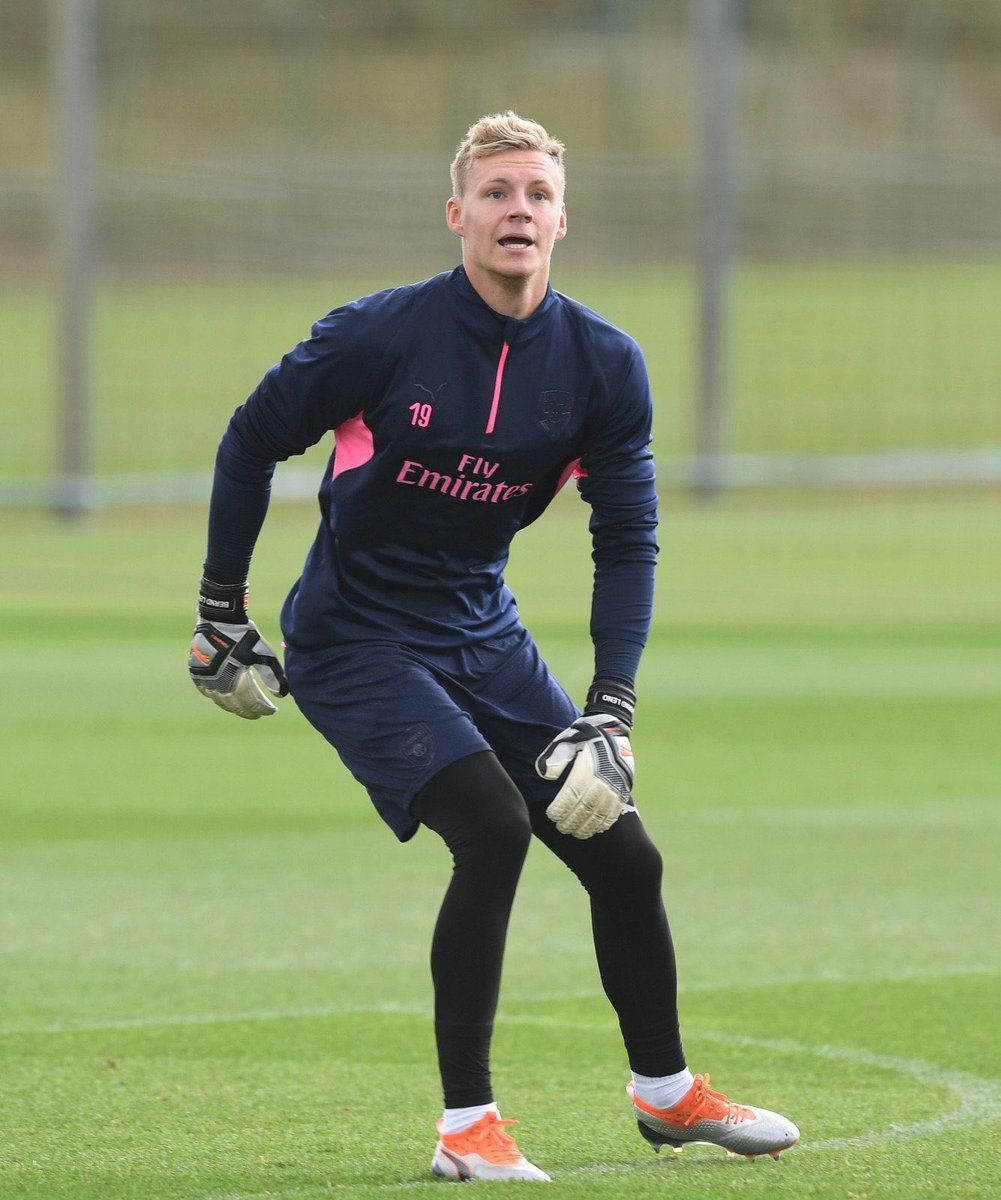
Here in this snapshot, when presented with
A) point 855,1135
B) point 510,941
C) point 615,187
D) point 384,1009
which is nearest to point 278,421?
point 855,1135

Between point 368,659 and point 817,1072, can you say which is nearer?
point 368,659

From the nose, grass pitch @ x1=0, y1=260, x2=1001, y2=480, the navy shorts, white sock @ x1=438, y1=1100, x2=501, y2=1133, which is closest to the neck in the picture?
the nose

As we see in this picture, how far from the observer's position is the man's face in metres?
4.78

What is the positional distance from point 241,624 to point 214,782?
4904 mm

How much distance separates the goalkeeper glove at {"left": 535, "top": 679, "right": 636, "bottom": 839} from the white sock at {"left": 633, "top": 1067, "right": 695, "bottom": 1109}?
539 millimetres

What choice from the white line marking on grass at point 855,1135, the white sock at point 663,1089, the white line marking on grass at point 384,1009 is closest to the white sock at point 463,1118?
the white line marking on grass at point 855,1135

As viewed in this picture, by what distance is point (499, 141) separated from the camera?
15.8 ft

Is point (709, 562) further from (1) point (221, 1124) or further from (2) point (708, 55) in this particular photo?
(1) point (221, 1124)

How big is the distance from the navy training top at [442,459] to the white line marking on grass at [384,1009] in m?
1.57

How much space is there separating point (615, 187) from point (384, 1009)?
23164 millimetres

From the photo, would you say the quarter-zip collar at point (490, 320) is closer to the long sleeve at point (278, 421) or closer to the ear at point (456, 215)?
the ear at point (456, 215)

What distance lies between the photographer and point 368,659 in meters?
4.87

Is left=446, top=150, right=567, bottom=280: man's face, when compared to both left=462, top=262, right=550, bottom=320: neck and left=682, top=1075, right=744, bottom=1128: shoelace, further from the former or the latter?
left=682, top=1075, right=744, bottom=1128: shoelace

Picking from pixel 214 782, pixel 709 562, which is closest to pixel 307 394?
pixel 214 782
